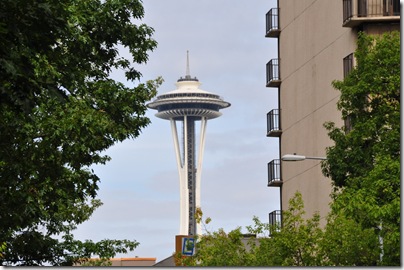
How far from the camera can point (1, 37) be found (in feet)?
Answer: 75.6

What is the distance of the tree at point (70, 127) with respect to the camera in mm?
A: 37188

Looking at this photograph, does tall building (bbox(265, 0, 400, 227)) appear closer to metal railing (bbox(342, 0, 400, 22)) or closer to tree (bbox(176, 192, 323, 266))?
metal railing (bbox(342, 0, 400, 22))

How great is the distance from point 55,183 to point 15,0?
52.7ft

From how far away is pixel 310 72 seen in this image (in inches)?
3029

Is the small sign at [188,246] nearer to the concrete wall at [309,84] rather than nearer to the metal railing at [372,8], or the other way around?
the concrete wall at [309,84]

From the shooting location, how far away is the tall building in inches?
2712

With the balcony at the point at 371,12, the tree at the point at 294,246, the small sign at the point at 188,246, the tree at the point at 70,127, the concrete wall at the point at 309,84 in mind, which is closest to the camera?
the tree at the point at 70,127

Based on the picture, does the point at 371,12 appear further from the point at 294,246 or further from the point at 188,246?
the point at 294,246

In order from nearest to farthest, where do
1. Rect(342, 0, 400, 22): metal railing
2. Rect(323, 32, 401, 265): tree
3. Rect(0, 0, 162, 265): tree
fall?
Rect(0, 0, 162, 265): tree
Rect(323, 32, 401, 265): tree
Rect(342, 0, 400, 22): metal railing

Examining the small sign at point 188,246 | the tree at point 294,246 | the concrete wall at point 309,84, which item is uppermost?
the concrete wall at point 309,84

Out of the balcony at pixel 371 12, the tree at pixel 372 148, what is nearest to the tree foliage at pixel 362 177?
the tree at pixel 372 148

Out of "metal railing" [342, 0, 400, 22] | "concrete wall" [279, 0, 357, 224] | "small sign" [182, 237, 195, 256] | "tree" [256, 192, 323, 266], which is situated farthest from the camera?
"concrete wall" [279, 0, 357, 224]

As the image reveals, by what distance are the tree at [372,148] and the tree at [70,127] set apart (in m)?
6.72

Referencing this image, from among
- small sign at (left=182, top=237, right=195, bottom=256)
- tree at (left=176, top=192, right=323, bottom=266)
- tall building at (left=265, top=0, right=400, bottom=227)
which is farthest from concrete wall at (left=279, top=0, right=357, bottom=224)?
tree at (left=176, top=192, right=323, bottom=266)
